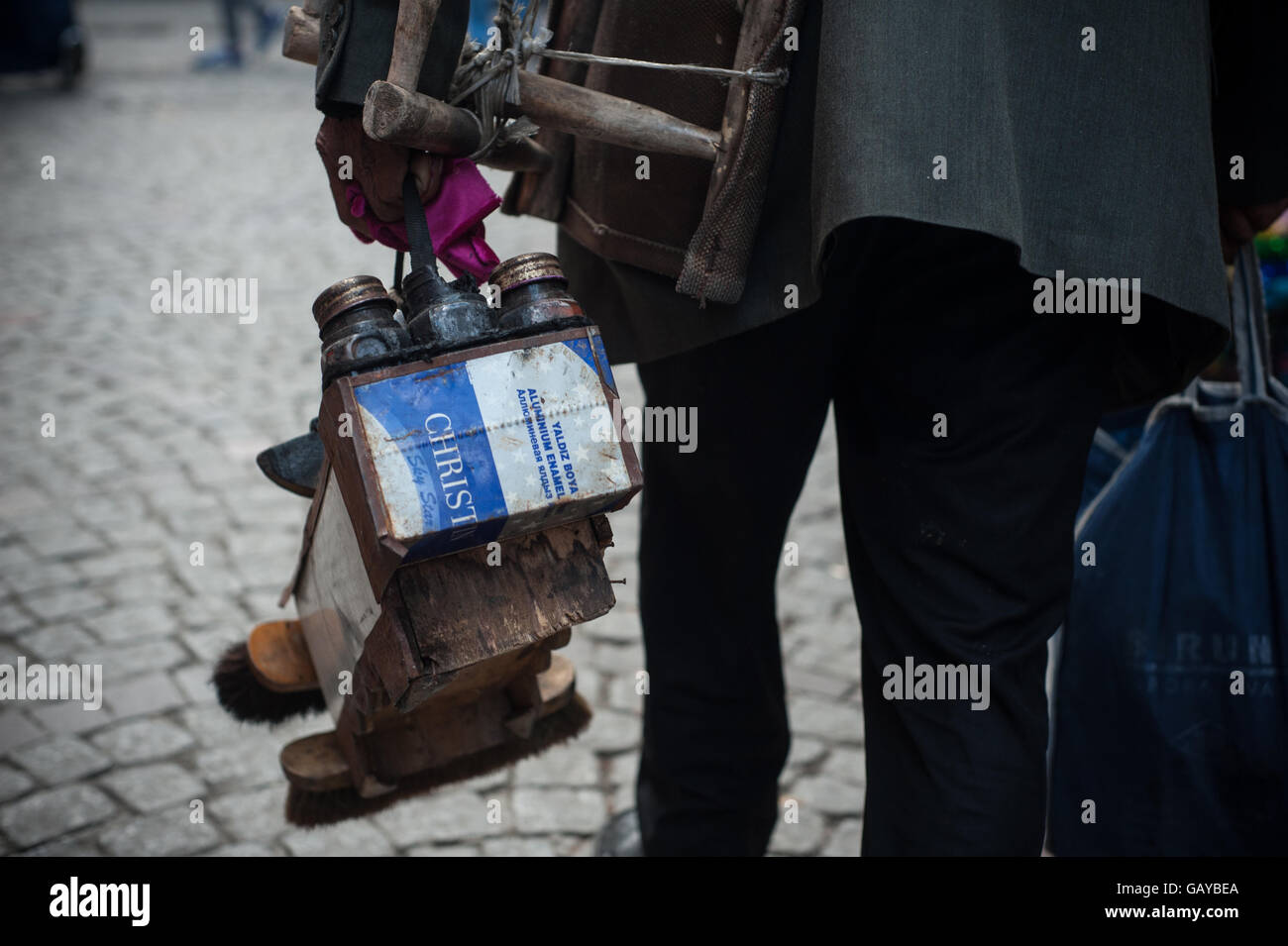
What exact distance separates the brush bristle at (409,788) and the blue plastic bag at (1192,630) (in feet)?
2.91

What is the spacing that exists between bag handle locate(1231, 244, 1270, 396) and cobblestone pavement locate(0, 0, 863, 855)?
3.51ft

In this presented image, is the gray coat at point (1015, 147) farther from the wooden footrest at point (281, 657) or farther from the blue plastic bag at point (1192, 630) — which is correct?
the wooden footrest at point (281, 657)

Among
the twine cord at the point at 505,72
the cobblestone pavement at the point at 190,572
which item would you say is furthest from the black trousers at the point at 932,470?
the cobblestone pavement at the point at 190,572

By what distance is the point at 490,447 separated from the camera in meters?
1.17

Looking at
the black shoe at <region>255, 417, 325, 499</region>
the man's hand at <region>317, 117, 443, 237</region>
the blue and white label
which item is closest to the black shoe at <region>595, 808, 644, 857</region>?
the black shoe at <region>255, 417, 325, 499</region>

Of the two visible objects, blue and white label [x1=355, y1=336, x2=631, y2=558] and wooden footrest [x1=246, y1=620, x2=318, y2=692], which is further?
wooden footrest [x1=246, y1=620, x2=318, y2=692]

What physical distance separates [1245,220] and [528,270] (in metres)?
1.02

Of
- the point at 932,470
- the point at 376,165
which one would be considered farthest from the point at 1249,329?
the point at 376,165

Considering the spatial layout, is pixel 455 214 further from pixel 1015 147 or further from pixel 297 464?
pixel 1015 147

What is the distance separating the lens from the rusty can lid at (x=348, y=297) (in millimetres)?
1241

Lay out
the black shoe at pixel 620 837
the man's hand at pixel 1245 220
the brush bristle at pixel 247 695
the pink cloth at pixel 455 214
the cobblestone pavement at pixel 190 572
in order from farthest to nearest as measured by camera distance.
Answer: the cobblestone pavement at pixel 190 572 < the black shoe at pixel 620 837 < the brush bristle at pixel 247 695 < the man's hand at pixel 1245 220 < the pink cloth at pixel 455 214

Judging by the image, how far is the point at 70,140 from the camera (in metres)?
8.34

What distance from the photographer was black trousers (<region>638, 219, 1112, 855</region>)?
140 centimetres

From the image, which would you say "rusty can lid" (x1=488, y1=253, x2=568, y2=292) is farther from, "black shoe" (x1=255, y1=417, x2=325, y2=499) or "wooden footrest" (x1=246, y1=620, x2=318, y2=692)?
"wooden footrest" (x1=246, y1=620, x2=318, y2=692)
